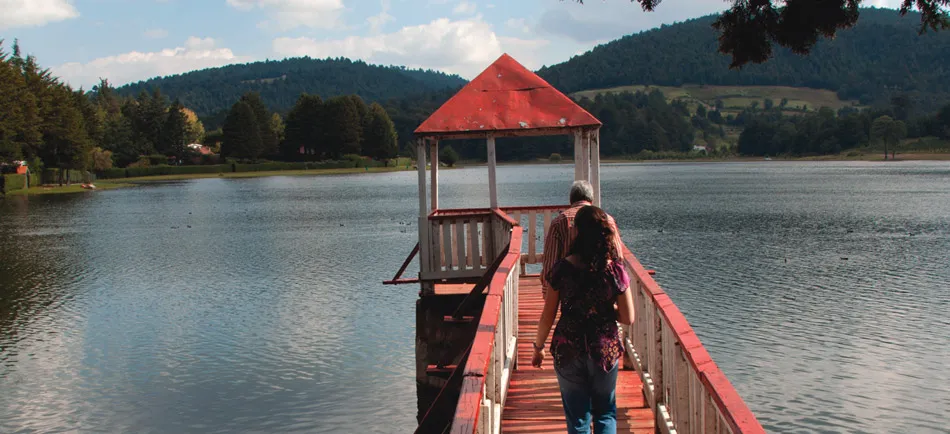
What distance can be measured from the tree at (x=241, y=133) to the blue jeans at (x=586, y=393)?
468 ft

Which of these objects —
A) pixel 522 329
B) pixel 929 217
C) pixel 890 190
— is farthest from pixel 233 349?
pixel 890 190

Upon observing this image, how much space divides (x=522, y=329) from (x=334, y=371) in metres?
7.19

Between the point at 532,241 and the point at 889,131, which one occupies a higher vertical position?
the point at 889,131

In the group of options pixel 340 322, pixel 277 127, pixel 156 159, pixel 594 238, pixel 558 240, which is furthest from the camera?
pixel 277 127

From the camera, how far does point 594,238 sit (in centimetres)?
506

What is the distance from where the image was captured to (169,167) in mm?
131750

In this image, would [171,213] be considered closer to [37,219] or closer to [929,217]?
[37,219]

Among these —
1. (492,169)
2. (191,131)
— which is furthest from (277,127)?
(492,169)

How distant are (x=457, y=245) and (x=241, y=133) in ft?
442

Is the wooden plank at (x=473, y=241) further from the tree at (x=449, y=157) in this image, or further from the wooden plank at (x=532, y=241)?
the tree at (x=449, y=157)

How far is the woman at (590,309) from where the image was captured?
5.09 meters

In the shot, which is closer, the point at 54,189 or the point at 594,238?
the point at 594,238

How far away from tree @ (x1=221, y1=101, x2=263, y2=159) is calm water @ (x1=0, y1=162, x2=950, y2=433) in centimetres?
10079

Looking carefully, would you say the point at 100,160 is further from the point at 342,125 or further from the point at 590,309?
the point at 590,309
